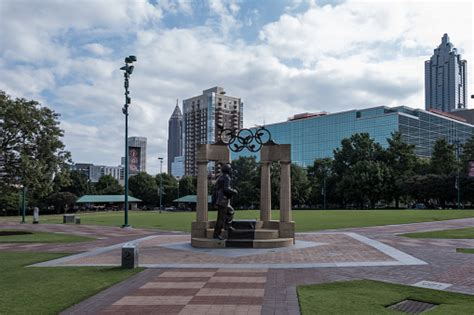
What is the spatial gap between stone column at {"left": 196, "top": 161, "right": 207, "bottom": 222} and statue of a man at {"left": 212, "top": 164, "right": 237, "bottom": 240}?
6.04ft

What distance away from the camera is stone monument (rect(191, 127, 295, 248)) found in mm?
19703

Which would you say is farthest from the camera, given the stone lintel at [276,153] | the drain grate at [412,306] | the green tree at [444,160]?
the green tree at [444,160]

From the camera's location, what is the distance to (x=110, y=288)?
11008 millimetres

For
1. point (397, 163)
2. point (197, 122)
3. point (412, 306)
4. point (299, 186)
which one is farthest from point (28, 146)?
point (197, 122)

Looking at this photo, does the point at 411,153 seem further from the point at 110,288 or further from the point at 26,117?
the point at 110,288

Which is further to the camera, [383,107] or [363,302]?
[383,107]

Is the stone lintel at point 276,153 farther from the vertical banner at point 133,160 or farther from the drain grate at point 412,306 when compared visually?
the vertical banner at point 133,160

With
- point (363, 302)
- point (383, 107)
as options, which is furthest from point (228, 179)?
point (383, 107)

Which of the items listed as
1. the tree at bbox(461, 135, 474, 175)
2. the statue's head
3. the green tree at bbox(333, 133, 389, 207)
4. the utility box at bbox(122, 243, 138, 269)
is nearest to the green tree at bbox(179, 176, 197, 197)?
the green tree at bbox(333, 133, 389, 207)

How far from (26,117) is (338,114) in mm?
107773

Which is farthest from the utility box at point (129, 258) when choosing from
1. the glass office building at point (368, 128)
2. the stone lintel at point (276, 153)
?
the glass office building at point (368, 128)

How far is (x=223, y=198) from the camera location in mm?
19422

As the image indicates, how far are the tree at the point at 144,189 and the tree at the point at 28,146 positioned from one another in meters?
83.2

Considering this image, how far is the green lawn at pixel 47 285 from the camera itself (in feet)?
29.9
